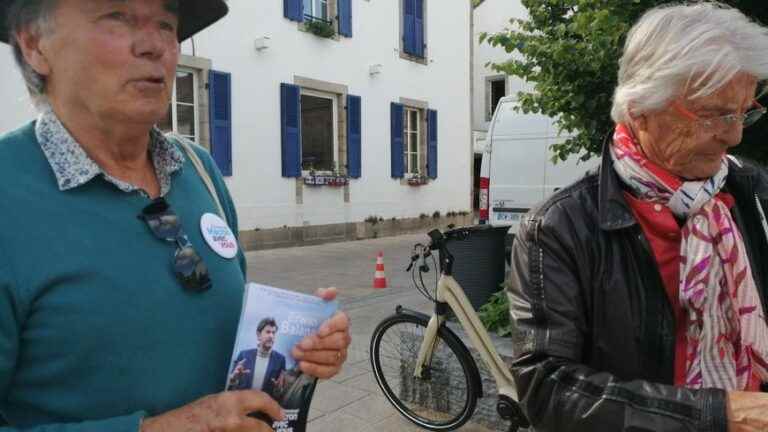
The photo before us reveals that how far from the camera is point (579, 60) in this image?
3760 mm

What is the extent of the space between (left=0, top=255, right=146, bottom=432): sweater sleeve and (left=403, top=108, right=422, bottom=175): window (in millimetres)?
→ 13794

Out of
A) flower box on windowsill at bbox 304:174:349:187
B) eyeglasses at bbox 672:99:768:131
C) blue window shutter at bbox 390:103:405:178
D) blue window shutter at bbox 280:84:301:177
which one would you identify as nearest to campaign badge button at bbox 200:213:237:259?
eyeglasses at bbox 672:99:768:131

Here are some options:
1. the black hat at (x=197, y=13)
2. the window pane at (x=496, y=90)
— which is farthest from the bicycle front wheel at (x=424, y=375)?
the window pane at (x=496, y=90)

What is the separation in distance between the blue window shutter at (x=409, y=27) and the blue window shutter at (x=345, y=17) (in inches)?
74.3

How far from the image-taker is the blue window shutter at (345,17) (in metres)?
12.5

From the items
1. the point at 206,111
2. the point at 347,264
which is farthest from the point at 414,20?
the point at 347,264

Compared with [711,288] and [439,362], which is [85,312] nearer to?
[711,288]

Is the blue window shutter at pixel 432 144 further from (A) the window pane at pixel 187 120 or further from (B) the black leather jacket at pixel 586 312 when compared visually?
(B) the black leather jacket at pixel 586 312

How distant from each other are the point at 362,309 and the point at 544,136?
3055 mm

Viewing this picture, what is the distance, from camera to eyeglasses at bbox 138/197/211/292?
3.84 feet

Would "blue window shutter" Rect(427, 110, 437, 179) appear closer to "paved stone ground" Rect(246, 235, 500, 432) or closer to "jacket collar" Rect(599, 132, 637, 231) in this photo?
"paved stone ground" Rect(246, 235, 500, 432)

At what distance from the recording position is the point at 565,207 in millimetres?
1452

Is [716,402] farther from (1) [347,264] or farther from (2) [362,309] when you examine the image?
(1) [347,264]

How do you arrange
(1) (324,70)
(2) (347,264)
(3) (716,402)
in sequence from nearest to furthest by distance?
1. (3) (716,402)
2. (2) (347,264)
3. (1) (324,70)
